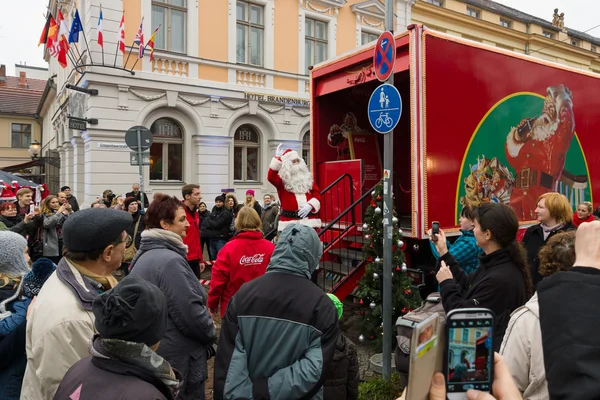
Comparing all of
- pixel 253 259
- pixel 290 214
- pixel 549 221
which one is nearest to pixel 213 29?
pixel 290 214

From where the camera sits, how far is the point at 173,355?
2646mm

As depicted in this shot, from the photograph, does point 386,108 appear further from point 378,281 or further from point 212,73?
point 212,73

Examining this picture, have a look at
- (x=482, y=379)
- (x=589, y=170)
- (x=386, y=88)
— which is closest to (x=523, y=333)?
(x=482, y=379)

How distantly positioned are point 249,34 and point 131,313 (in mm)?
14727

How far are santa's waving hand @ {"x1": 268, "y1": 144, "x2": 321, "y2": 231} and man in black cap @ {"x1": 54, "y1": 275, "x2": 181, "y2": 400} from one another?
14.7ft

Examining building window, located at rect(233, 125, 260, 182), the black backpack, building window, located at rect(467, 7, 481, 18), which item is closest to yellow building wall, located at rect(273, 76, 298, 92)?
building window, located at rect(233, 125, 260, 182)

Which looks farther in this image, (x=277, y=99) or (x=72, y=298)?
(x=277, y=99)

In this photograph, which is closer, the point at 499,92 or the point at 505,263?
the point at 505,263

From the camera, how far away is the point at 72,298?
72.5 inches

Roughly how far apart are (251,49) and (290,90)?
1.96 m

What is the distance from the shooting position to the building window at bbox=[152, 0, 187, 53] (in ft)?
43.2

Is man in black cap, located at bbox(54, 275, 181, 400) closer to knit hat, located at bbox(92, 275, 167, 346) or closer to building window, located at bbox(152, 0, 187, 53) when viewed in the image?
knit hat, located at bbox(92, 275, 167, 346)

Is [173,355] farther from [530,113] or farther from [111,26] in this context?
Result: [111,26]

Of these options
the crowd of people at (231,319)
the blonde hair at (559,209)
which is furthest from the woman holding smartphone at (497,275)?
the blonde hair at (559,209)
